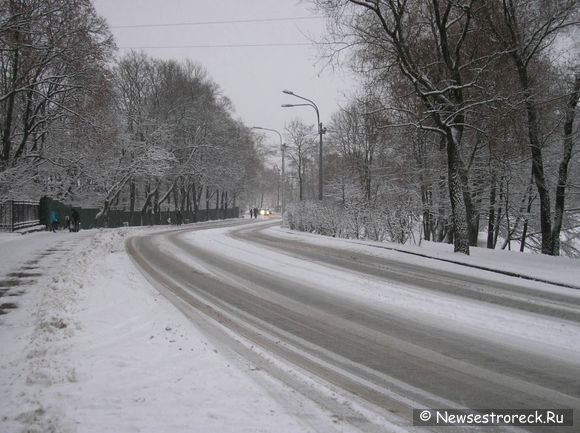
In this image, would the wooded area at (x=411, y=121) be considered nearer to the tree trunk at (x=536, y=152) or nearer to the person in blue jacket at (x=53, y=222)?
the tree trunk at (x=536, y=152)

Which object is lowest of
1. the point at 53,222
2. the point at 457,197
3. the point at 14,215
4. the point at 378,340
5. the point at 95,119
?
the point at 378,340

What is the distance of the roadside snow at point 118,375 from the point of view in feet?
12.3

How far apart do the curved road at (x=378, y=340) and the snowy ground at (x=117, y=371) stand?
52 cm

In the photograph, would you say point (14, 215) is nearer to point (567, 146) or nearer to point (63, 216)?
point (63, 216)

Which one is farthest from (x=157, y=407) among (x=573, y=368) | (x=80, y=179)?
(x=80, y=179)

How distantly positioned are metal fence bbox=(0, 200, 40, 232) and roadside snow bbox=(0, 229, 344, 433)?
19.2 meters

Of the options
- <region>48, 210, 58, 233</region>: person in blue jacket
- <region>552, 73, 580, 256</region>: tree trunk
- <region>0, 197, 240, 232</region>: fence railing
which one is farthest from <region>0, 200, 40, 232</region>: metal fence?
<region>552, 73, 580, 256</region>: tree trunk

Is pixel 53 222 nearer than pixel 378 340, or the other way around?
pixel 378 340

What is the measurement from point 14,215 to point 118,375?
24282 mm

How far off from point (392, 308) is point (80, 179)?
3603 centimetres

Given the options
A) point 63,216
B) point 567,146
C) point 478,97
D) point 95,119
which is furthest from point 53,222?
point 567,146

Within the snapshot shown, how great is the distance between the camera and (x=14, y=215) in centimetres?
2469

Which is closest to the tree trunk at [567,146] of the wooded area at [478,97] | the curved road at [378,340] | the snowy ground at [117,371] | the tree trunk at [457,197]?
the wooded area at [478,97]

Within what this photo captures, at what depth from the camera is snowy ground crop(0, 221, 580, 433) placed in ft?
12.4
